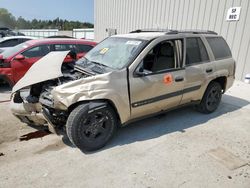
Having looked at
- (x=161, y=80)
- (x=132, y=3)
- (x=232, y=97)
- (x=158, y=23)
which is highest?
(x=132, y=3)

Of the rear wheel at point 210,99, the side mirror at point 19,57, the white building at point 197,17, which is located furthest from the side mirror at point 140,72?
the white building at point 197,17

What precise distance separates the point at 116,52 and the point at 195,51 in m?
1.59

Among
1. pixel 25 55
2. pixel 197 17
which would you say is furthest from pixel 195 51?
pixel 197 17

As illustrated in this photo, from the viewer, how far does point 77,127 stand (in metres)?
3.27

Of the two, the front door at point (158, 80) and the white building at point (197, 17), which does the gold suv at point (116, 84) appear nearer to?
the front door at point (158, 80)

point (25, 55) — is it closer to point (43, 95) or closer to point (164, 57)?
point (43, 95)

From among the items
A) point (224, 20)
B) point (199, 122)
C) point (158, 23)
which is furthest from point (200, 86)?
point (158, 23)

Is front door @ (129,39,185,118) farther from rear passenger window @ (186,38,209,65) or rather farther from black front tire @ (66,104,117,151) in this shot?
black front tire @ (66,104,117,151)

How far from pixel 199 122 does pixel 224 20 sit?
545 centimetres

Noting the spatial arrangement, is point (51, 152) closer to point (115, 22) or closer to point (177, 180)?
point (177, 180)

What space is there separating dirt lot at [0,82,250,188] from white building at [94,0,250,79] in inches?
177

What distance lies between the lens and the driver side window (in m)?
4.09

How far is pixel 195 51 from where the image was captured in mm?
4547

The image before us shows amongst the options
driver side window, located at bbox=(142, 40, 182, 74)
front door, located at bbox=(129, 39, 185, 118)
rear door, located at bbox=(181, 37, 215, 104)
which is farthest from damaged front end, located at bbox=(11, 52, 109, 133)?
rear door, located at bbox=(181, 37, 215, 104)
